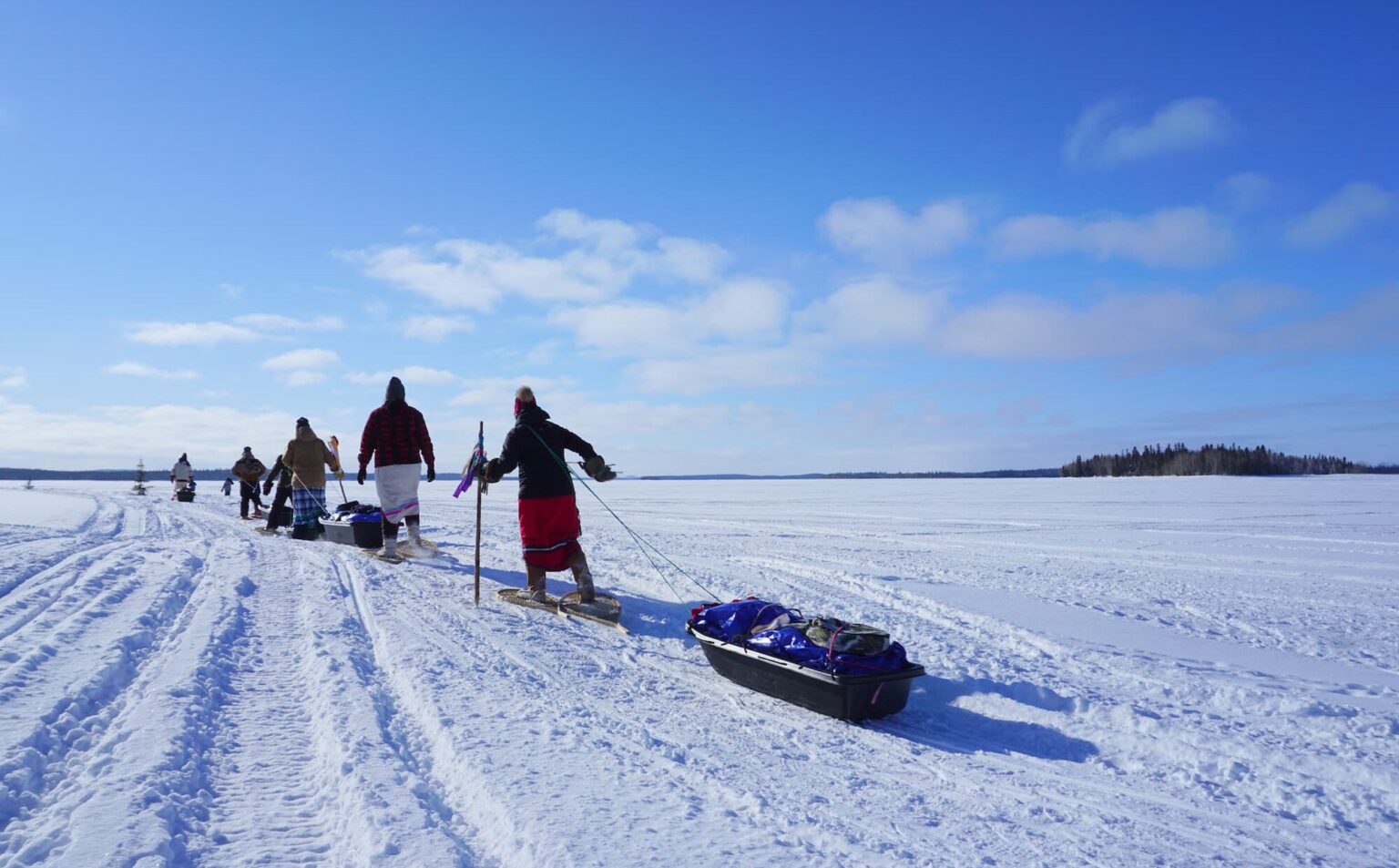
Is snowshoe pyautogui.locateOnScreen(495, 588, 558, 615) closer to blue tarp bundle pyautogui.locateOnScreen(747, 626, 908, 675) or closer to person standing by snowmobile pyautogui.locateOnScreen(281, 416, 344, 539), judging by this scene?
blue tarp bundle pyautogui.locateOnScreen(747, 626, 908, 675)

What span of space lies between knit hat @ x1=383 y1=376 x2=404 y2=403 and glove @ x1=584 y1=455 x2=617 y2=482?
3.36 m

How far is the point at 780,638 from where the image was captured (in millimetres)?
4855

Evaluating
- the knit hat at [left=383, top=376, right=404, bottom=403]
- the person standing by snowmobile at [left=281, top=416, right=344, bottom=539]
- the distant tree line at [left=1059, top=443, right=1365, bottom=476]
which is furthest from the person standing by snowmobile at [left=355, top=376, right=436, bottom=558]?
the distant tree line at [left=1059, top=443, right=1365, bottom=476]

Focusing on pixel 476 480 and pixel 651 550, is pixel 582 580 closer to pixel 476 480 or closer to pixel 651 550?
pixel 476 480

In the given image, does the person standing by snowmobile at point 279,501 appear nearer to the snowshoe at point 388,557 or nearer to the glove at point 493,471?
the snowshoe at point 388,557

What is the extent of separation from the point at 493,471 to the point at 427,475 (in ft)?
6.90

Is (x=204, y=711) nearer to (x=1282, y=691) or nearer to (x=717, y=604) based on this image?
(x=717, y=604)

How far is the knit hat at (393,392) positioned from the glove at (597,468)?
3357 millimetres

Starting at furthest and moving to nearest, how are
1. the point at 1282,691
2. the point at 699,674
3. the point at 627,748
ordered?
the point at 699,674 → the point at 1282,691 → the point at 627,748

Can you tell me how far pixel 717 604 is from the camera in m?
5.63

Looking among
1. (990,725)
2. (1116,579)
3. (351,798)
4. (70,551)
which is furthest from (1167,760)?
(70,551)

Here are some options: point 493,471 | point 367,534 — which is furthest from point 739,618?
point 367,534

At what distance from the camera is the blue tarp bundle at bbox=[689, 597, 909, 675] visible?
446cm

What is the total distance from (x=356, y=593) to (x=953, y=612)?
5798 mm
